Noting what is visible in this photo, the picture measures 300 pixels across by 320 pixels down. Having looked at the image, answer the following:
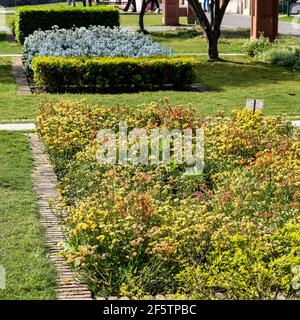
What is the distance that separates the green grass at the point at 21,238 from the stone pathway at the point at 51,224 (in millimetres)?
68

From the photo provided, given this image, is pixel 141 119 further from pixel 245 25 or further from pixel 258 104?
pixel 245 25

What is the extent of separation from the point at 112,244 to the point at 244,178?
1932 millimetres

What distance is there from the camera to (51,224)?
7230 mm

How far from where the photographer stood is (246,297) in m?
5.36

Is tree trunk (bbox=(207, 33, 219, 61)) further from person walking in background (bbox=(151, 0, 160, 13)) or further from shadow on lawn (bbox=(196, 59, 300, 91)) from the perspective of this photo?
person walking in background (bbox=(151, 0, 160, 13))

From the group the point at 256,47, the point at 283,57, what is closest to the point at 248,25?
the point at 256,47

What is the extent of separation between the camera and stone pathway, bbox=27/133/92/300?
19.2 feet

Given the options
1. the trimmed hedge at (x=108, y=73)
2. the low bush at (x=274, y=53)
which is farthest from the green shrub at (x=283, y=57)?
the trimmed hedge at (x=108, y=73)

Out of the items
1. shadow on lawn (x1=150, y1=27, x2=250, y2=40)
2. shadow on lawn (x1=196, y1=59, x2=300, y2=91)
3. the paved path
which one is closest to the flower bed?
shadow on lawn (x1=196, y1=59, x2=300, y2=91)

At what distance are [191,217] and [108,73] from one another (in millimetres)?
8556

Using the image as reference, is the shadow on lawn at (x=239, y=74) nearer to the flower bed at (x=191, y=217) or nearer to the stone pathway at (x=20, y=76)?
the stone pathway at (x=20, y=76)

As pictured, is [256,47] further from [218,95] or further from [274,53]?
[218,95]

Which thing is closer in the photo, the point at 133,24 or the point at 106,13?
the point at 106,13
